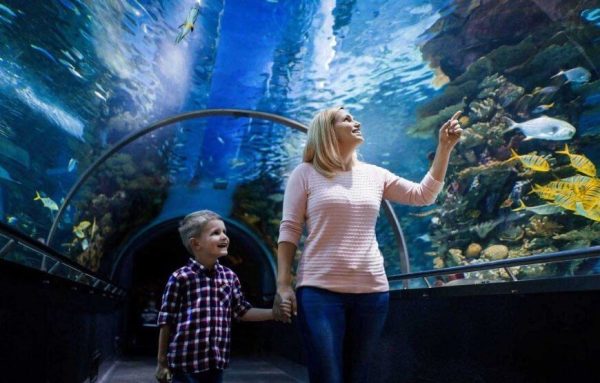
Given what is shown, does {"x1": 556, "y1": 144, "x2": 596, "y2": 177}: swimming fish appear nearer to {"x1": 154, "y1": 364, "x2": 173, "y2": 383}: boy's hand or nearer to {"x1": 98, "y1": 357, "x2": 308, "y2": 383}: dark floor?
{"x1": 98, "y1": 357, "x2": 308, "y2": 383}: dark floor

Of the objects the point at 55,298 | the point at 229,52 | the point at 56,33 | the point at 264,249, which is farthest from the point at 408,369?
the point at 264,249

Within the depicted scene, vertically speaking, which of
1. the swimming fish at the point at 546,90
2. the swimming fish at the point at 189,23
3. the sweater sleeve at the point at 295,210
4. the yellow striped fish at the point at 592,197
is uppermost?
the swimming fish at the point at 189,23

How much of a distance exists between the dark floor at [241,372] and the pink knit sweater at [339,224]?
615 centimetres

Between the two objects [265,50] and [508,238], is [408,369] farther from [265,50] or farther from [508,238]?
[265,50]

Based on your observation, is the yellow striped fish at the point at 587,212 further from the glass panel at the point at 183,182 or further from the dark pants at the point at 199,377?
the dark pants at the point at 199,377

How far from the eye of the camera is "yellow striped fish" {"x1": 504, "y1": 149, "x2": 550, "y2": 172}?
8.43m

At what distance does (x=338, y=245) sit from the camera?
226 cm

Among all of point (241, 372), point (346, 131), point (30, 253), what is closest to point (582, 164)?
point (241, 372)

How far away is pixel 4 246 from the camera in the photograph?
10.2 feet

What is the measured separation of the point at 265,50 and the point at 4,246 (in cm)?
730

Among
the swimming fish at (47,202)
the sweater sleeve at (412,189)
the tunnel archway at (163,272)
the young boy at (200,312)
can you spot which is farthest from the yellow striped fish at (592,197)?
the tunnel archway at (163,272)

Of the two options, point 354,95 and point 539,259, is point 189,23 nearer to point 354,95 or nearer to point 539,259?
point 354,95

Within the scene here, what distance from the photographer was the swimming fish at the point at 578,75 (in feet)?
24.9

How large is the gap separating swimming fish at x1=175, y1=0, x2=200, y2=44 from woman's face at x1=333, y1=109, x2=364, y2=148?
6.85 meters
